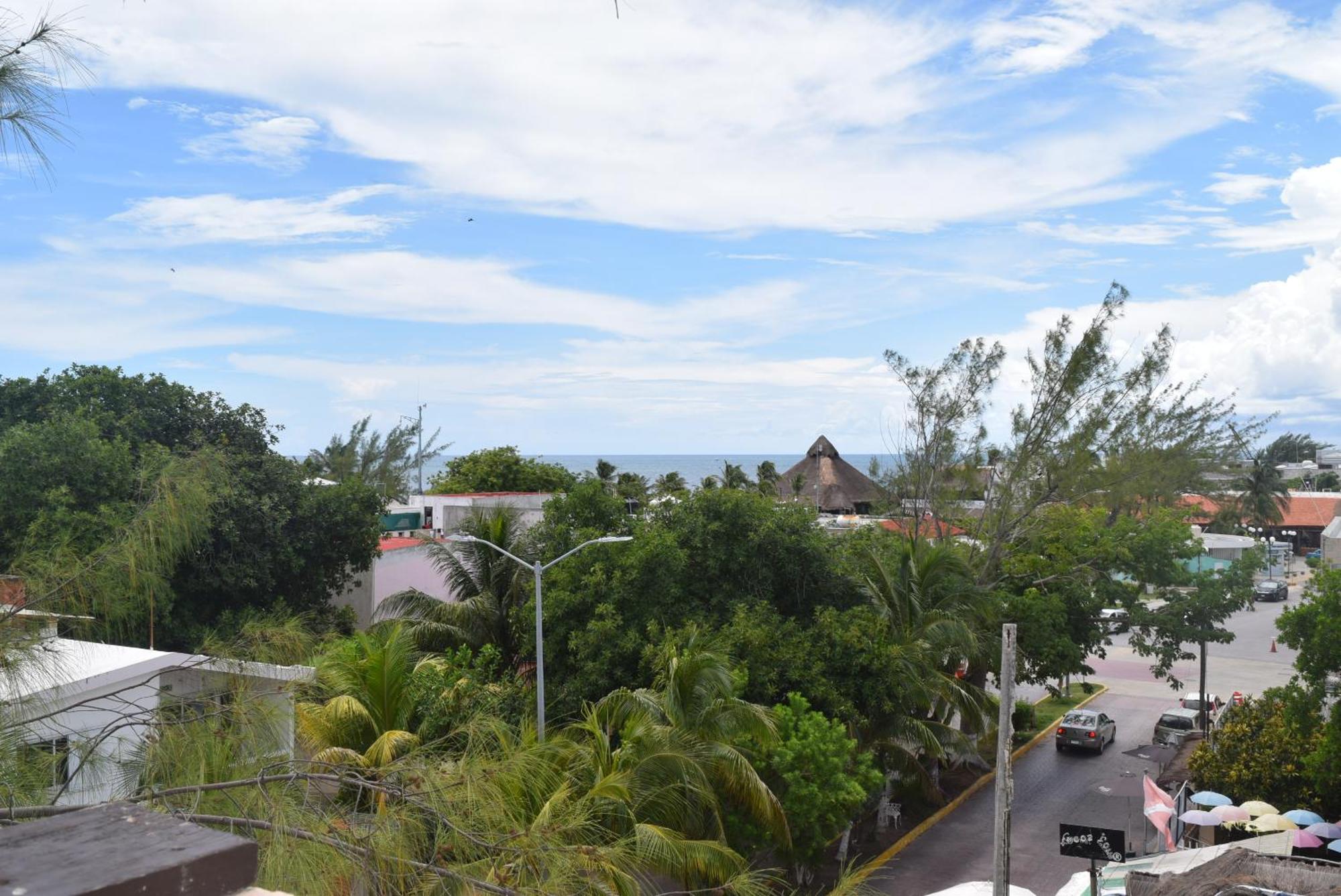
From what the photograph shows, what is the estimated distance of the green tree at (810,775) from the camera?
1770 centimetres

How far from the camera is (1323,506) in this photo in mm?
80875

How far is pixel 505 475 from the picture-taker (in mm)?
60594

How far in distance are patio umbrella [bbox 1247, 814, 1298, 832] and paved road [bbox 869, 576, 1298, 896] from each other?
4.23 meters

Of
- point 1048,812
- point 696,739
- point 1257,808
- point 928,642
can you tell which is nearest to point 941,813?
point 1048,812

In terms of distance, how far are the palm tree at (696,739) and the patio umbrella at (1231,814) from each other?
7545 millimetres

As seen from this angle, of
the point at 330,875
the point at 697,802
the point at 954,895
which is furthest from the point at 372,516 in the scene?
the point at 330,875

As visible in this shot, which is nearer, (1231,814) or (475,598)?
(1231,814)

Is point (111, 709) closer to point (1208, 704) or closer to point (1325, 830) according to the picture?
point (1325, 830)

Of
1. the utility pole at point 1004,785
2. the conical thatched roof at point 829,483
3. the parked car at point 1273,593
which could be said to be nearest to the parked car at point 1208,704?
the utility pole at point 1004,785

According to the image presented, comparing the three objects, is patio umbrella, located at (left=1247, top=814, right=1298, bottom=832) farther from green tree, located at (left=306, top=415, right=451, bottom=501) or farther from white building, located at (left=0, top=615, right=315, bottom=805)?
green tree, located at (left=306, top=415, right=451, bottom=501)

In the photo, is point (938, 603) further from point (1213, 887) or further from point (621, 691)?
point (1213, 887)

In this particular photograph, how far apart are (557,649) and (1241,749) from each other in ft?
45.7

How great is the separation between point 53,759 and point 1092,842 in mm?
12783

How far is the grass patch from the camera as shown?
108ft
